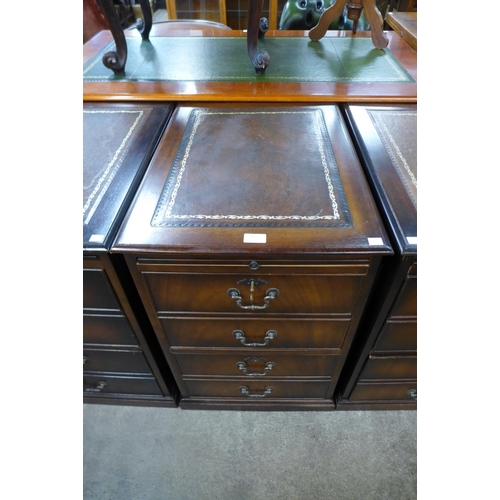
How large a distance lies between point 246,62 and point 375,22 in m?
0.42

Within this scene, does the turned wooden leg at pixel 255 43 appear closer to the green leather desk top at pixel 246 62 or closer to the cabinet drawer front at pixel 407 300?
the green leather desk top at pixel 246 62

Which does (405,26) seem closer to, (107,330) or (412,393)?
(412,393)

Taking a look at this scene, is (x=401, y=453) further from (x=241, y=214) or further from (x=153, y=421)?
(x=241, y=214)

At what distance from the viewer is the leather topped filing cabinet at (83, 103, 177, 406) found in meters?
0.63

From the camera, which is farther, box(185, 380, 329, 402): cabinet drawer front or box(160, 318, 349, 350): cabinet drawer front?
box(185, 380, 329, 402): cabinet drawer front

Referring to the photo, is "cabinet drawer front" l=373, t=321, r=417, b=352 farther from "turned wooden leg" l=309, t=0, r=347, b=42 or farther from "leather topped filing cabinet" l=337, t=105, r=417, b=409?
"turned wooden leg" l=309, t=0, r=347, b=42

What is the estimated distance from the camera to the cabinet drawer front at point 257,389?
35.7 inches

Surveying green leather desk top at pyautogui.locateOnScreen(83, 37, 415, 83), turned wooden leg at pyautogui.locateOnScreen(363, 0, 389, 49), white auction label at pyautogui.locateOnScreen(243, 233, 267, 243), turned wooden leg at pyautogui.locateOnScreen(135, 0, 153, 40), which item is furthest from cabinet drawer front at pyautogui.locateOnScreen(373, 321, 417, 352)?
turned wooden leg at pyautogui.locateOnScreen(135, 0, 153, 40)

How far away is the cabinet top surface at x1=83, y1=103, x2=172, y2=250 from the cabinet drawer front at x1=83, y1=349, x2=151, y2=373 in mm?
356

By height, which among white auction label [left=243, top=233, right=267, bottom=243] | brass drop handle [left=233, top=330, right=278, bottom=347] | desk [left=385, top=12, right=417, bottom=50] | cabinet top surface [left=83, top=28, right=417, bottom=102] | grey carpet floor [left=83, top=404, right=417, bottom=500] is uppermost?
desk [left=385, top=12, right=417, bottom=50]

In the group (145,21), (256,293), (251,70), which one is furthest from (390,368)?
(145,21)

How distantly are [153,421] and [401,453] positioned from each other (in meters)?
0.69

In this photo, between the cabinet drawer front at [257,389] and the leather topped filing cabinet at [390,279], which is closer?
the leather topped filing cabinet at [390,279]

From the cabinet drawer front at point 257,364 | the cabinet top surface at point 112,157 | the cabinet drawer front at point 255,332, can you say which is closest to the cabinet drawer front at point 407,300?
the cabinet drawer front at point 255,332
